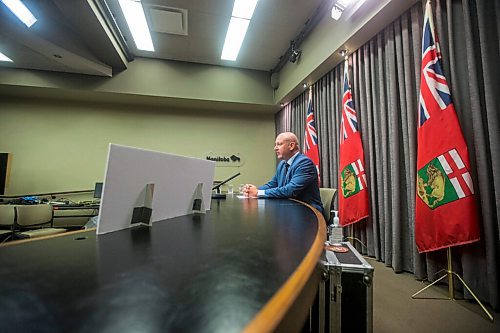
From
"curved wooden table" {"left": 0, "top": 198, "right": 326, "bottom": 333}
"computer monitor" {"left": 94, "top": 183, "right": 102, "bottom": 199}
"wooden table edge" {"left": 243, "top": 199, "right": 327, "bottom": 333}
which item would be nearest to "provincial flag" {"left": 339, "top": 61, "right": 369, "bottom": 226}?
"curved wooden table" {"left": 0, "top": 198, "right": 326, "bottom": 333}

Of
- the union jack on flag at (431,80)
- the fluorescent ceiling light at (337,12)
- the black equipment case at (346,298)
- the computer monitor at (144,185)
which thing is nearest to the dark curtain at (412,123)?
the union jack on flag at (431,80)

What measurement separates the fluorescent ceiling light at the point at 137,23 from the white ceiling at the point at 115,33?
8 centimetres

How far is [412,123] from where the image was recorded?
206 cm

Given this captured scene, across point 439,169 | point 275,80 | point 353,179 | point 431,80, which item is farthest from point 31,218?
point 275,80

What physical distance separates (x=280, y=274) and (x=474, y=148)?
Answer: 6.41ft

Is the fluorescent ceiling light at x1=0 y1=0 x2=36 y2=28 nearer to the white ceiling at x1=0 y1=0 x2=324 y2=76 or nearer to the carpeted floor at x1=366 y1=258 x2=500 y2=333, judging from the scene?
the white ceiling at x1=0 y1=0 x2=324 y2=76

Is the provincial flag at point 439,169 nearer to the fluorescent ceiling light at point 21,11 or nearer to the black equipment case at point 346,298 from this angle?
the black equipment case at point 346,298

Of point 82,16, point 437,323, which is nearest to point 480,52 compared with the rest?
point 437,323

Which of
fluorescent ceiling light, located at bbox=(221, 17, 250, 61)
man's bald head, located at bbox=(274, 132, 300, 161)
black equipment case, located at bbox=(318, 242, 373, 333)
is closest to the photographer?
black equipment case, located at bbox=(318, 242, 373, 333)

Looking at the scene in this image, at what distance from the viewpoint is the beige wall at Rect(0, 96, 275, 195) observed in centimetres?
428

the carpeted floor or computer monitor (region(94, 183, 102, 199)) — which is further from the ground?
computer monitor (region(94, 183, 102, 199))

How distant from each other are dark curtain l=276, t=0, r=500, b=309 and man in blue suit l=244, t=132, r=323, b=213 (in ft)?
2.64

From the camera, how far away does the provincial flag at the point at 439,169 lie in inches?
61.9

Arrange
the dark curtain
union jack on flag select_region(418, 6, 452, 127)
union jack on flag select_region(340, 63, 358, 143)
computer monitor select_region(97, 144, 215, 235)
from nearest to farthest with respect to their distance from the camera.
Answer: computer monitor select_region(97, 144, 215, 235), the dark curtain, union jack on flag select_region(418, 6, 452, 127), union jack on flag select_region(340, 63, 358, 143)
